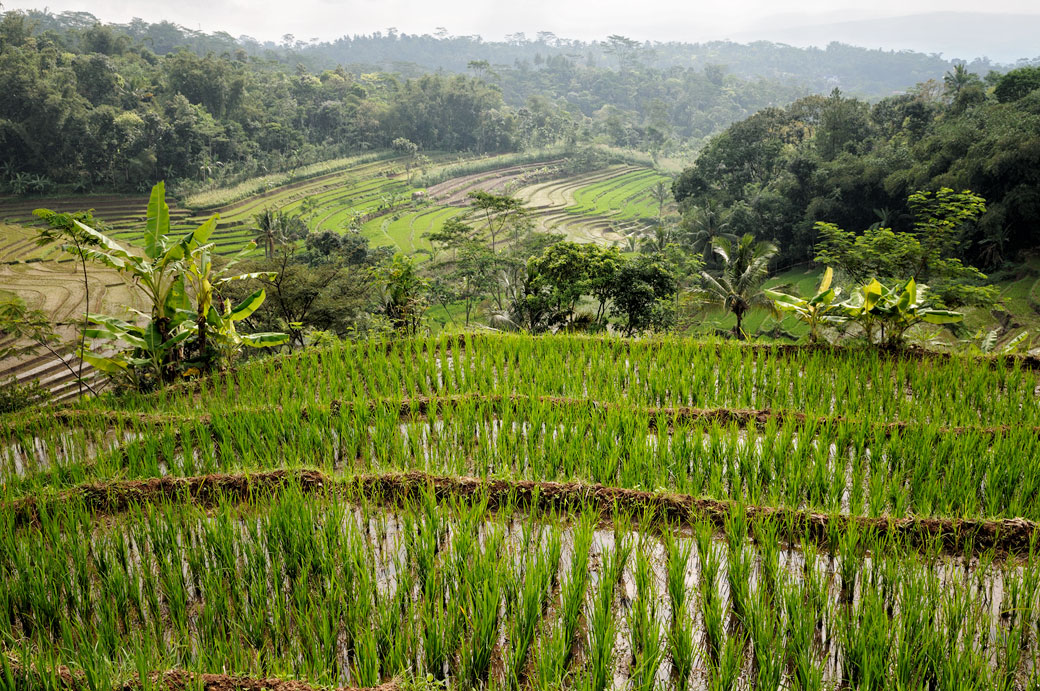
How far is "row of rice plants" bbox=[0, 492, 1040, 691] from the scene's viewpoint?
1.77m

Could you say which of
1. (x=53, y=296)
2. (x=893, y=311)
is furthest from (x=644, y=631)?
(x=53, y=296)

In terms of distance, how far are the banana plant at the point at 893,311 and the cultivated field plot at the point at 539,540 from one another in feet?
1.77

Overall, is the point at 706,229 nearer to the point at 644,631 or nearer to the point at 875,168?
the point at 875,168

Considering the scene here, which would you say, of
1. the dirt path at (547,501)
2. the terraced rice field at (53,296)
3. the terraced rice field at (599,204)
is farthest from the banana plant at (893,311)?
the terraced rice field at (599,204)

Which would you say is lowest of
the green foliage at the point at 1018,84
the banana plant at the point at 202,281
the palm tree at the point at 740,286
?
the palm tree at the point at 740,286

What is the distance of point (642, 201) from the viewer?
44.8m

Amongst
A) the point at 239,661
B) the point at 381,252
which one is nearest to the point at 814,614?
the point at 239,661

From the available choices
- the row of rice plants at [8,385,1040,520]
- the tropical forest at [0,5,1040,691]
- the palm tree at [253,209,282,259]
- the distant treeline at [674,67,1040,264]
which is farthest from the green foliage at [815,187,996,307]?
the palm tree at [253,209,282,259]

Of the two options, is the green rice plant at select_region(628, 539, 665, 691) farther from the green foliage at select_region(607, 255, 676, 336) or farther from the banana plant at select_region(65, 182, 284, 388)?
the green foliage at select_region(607, 255, 676, 336)

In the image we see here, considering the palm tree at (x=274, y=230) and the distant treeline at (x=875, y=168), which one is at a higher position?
the distant treeline at (x=875, y=168)

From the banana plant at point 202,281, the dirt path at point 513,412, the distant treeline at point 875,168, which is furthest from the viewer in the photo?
the distant treeline at point 875,168

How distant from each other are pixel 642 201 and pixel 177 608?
150ft

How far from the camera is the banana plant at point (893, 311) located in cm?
452

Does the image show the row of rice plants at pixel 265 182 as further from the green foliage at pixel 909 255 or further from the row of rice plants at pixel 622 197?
the green foliage at pixel 909 255
